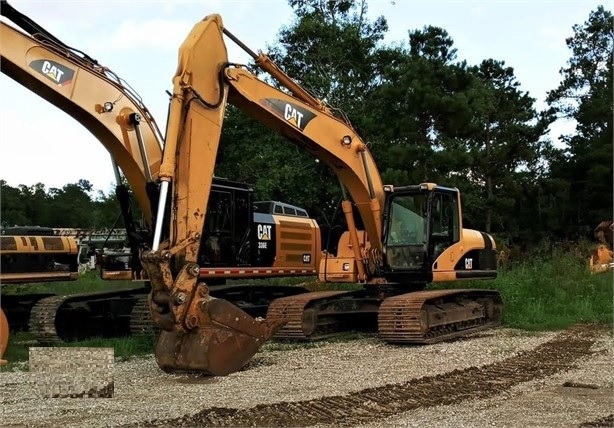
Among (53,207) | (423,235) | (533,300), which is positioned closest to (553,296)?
(533,300)

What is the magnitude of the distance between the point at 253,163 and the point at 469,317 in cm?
1975

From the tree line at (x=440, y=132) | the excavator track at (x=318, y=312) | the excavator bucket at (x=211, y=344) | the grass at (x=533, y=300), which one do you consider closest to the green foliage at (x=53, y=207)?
the tree line at (x=440, y=132)

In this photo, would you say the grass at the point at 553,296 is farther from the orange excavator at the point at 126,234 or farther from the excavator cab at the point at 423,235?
the orange excavator at the point at 126,234

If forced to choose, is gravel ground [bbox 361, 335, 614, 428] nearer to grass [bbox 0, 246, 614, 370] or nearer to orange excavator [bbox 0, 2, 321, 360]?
orange excavator [bbox 0, 2, 321, 360]

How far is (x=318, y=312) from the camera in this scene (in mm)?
11320

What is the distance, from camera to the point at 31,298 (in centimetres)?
1433

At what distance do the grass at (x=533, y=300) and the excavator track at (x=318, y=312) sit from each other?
0.22 metres

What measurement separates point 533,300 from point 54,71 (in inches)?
373

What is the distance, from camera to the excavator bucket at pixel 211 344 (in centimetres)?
725

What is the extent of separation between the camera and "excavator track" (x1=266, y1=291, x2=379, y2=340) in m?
10.9

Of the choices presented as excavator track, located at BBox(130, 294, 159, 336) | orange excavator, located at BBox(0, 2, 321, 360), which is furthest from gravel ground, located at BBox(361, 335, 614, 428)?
excavator track, located at BBox(130, 294, 159, 336)

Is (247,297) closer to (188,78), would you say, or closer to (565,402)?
(188,78)

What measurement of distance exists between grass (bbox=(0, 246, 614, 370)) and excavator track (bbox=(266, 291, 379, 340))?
22 cm

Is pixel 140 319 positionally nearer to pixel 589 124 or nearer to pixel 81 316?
pixel 81 316
